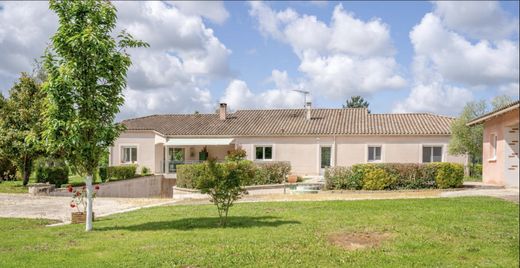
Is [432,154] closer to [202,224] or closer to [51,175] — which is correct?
[51,175]

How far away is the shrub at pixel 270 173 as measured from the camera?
31047 mm

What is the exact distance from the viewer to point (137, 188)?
39.4 m

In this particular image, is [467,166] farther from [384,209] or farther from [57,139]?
[57,139]

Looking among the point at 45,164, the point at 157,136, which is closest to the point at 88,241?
the point at 45,164

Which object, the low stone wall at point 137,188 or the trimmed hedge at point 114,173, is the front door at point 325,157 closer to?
the low stone wall at point 137,188

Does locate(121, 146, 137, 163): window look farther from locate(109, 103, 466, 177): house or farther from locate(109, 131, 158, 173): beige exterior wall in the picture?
locate(109, 131, 158, 173): beige exterior wall

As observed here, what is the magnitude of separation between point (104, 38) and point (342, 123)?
32754mm

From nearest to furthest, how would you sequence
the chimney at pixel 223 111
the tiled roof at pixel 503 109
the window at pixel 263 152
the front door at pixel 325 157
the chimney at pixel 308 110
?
the tiled roof at pixel 503 109, the front door at pixel 325 157, the window at pixel 263 152, the chimney at pixel 308 110, the chimney at pixel 223 111

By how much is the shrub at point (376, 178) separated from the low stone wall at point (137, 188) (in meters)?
17.0

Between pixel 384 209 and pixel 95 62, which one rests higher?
pixel 95 62

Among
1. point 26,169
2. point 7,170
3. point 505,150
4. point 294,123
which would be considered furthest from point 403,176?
point 7,170

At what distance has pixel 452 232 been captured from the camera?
41.4 ft

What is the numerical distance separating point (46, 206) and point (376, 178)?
16.3m

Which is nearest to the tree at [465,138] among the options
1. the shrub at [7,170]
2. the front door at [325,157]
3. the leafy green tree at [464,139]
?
the leafy green tree at [464,139]
